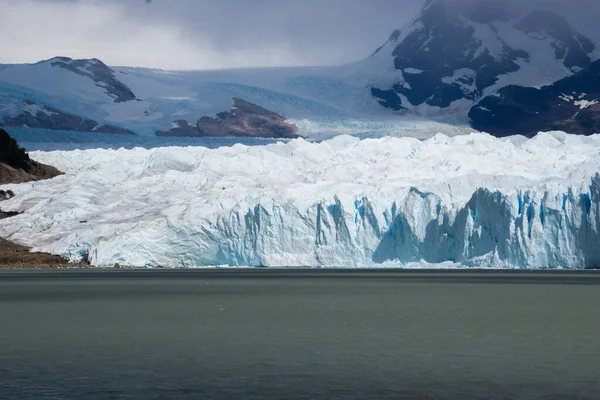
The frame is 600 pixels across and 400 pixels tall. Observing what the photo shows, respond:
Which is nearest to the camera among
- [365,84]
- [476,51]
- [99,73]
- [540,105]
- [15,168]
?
[15,168]

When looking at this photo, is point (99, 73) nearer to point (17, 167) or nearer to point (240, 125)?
point (240, 125)

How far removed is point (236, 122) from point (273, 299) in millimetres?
97375

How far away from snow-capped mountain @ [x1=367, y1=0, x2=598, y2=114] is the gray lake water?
451ft

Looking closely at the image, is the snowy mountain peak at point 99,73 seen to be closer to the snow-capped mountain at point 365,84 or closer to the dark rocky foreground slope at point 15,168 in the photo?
the snow-capped mountain at point 365,84

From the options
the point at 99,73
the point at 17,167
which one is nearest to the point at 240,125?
the point at 99,73

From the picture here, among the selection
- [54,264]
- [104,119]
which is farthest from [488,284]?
[104,119]

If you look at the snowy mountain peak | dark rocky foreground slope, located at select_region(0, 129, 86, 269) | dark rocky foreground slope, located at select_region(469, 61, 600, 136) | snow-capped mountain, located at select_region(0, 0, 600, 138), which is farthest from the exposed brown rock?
dark rocky foreground slope, located at select_region(469, 61, 600, 136)

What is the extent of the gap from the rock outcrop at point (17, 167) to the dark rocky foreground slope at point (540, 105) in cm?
9082

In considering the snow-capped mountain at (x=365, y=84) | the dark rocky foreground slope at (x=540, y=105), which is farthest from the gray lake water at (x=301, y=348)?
the dark rocky foreground slope at (x=540, y=105)

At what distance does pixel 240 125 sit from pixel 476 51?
204 feet

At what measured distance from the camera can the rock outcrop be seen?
3755 inches

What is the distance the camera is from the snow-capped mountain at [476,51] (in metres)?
172

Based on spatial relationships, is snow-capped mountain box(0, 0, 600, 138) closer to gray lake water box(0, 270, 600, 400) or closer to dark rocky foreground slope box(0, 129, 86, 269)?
dark rocky foreground slope box(0, 129, 86, 269)

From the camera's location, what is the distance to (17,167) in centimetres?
9694
